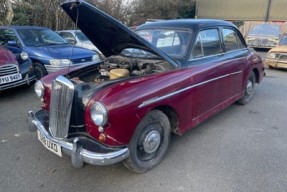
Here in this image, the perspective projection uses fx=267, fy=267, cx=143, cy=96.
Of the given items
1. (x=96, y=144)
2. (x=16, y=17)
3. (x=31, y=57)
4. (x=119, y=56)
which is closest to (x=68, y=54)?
(x=31, y=57)

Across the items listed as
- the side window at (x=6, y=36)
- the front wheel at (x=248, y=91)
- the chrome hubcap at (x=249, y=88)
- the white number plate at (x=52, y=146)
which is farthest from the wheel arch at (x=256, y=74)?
the side window at (x=6, y=36)

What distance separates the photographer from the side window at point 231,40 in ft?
14.9

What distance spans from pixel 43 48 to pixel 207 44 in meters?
4.76

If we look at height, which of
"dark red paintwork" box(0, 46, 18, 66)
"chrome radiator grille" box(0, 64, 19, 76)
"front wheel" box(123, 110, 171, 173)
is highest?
"dark red paintwork" box(0, 46, 18, 66)

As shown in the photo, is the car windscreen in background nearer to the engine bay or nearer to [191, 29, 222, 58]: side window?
[191, 29, 222, 58]: side window

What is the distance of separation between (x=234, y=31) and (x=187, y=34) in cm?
160

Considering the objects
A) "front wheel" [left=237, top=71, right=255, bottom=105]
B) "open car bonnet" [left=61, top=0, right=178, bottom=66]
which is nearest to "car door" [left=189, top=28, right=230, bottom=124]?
"open car bonnet" [left=61, top=0, right=178, bottom=66]

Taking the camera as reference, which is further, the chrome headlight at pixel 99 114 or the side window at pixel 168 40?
the side window at pixel 168 40

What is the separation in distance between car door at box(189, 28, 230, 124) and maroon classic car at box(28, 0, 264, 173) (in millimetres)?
14

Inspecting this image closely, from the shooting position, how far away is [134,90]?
280cm

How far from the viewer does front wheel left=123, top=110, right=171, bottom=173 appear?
2.92 metres

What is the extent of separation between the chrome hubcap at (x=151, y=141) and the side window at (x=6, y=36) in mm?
5672

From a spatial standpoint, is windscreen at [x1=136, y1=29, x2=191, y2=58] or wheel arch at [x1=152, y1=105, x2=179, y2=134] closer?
wheel arch at [x1=152, y1=105, x2=179, y2=134]

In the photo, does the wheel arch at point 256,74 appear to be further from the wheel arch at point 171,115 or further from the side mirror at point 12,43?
the side mirror at point 12,43
